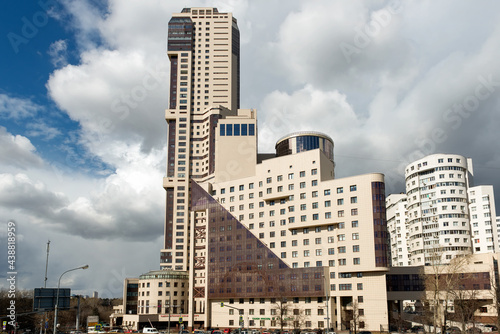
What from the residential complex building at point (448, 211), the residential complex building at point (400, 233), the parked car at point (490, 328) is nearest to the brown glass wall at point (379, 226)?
the parked car at point (490, 328)

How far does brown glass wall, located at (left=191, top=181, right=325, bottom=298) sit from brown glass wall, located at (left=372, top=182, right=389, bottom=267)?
42.4 feet

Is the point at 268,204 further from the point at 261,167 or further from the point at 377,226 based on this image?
the point at 377,226

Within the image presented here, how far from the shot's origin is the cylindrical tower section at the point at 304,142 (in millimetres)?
161625

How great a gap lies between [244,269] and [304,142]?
6626 cm

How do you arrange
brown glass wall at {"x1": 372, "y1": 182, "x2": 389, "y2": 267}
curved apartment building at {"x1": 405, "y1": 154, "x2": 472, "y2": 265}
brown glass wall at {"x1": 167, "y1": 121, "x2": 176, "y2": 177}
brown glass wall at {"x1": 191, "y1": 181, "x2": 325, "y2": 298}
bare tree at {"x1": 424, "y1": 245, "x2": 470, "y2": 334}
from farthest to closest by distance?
1. brown glass wall at {"x1": 167, "y1": 121, "x2": 176, "y2": 177}
2. curved apartment building at {"x1": 405, "y1": 154, "x2": 472, "y2": 265}
3. brown glass wall at {"x1": 191, "y1": 181, "x2": 325, "y2": 298}
4. brown glass wall at {"x1": 372, "y1": 182, "x2": 389, "y2": 267}
5. bare tree at {"x1": 424, "y1": 245, "x2": 470, "y2": 334}

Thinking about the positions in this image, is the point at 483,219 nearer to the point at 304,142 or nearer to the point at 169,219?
the point at 304,142

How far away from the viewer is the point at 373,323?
9044 centimetres

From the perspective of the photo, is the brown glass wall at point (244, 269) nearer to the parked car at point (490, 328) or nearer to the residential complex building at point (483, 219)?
the parked car at point (490, 328)

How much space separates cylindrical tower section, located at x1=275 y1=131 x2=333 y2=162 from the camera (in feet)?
530

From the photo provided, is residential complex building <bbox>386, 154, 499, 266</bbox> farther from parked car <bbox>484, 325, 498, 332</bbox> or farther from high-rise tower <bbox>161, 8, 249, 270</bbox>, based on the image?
high-rise tower <bbox>161, 8, 249, 270</bbox>

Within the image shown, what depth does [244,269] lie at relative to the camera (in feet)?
354

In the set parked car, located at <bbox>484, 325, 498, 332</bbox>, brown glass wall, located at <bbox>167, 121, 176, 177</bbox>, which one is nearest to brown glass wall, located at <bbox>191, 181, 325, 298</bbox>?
parked car, located at <bbox>484, 325, 498, 332</bbox>

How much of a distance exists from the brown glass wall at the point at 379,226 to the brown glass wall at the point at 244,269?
12913 mm

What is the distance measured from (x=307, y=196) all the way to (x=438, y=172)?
72577mm
